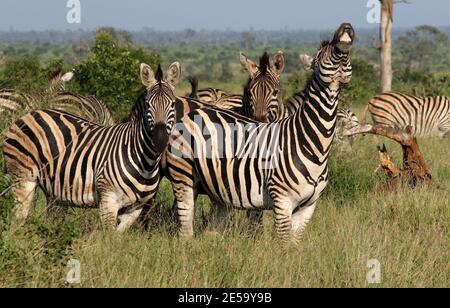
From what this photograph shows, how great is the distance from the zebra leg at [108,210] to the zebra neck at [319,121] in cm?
153

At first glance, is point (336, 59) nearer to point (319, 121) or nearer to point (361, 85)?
point (319, 121)

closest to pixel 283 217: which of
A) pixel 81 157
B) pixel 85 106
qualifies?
pixel 81 157

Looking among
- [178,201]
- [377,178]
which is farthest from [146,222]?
[377,178]

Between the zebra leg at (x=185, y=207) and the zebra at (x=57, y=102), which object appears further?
the zebra at (x=57, y=102)

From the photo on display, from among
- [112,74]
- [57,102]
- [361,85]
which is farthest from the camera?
[361,85]

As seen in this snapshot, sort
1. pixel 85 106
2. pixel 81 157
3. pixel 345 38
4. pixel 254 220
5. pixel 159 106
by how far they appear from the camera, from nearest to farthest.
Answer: pixel 345 38 → pixel 159 106 → pixel 81 157 → pixel 254 220 → pixel 85 106

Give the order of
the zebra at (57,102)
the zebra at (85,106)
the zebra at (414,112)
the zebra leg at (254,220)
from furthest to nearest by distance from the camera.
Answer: the zebra at (414,112) → the zebra at (85,106) → the zebra at (57,102) → the zebra leg at (254,220)

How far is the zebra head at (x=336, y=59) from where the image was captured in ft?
20.1

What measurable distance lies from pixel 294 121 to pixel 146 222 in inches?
63.1

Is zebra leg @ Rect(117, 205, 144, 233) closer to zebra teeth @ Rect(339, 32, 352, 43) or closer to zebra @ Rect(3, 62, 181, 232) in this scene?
zebra @ Rect(3, 62, 181, 232)

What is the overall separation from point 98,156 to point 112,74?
7676 mm

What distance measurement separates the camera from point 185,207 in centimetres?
692

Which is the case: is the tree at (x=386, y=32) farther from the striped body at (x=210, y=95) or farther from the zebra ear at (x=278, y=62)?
the zebra ear at (x=278, y=62)

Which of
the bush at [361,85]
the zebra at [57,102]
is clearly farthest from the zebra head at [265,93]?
the bush at [361,85]
